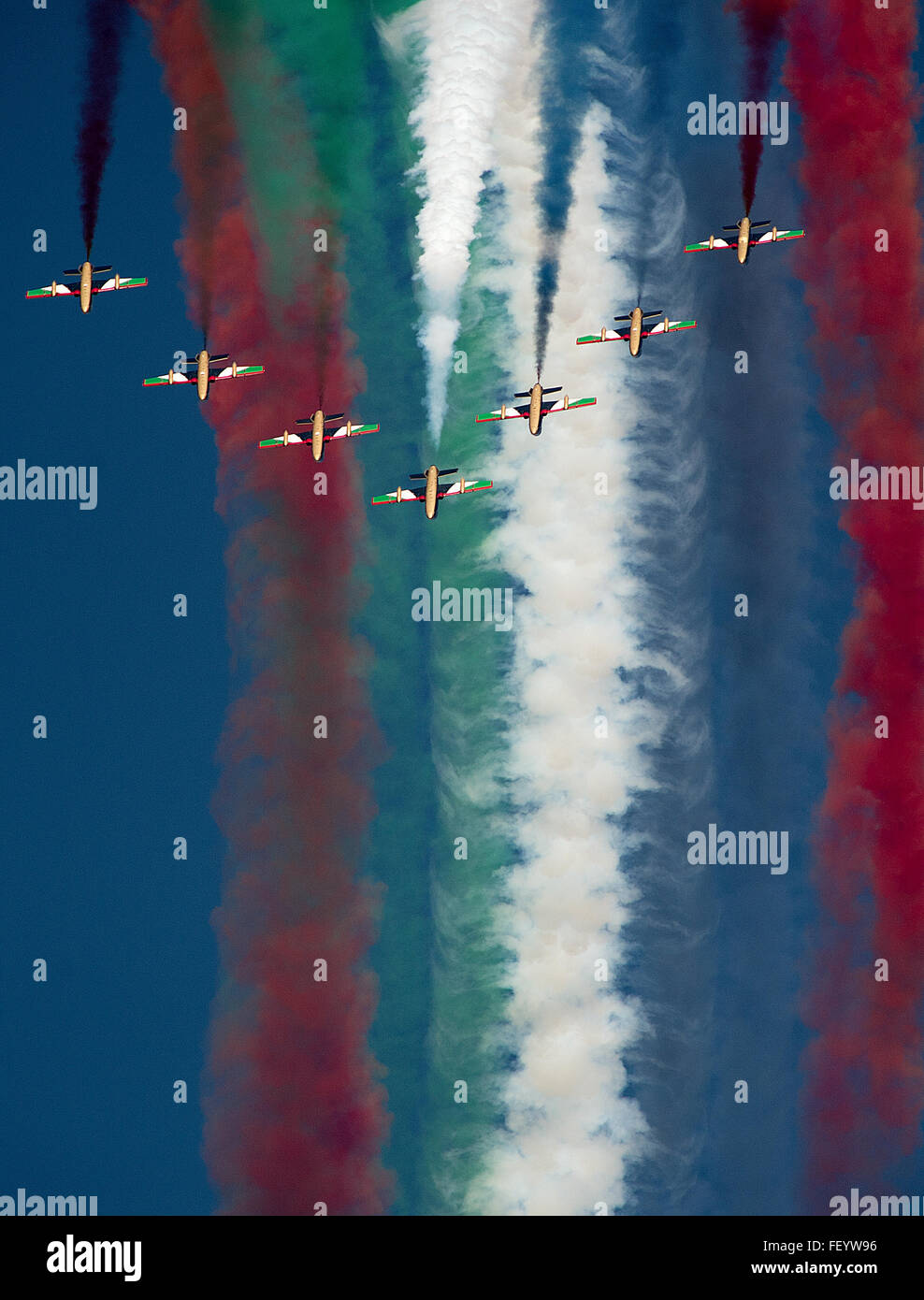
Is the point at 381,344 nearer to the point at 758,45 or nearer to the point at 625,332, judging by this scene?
the point at 625,332

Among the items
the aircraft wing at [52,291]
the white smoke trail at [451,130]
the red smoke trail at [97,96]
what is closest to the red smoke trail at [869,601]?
the white smoke trail at [451,130]

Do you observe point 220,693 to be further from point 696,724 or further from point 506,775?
point 696,724

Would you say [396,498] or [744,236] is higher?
[744,236]

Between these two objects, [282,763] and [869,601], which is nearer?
[282,763]

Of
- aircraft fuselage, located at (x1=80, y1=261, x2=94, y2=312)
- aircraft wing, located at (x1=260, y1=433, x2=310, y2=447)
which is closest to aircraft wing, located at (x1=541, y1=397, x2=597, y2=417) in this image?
aircraft wing, located at (x1=260, y1=433, x2=310, y2=447)

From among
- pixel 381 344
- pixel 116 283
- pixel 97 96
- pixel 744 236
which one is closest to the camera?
pixel 744 236

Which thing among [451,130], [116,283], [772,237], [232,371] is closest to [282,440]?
[232,371]

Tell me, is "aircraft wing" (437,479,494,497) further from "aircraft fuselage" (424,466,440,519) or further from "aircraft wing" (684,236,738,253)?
"aircraft wing" (684,236,738,253)
